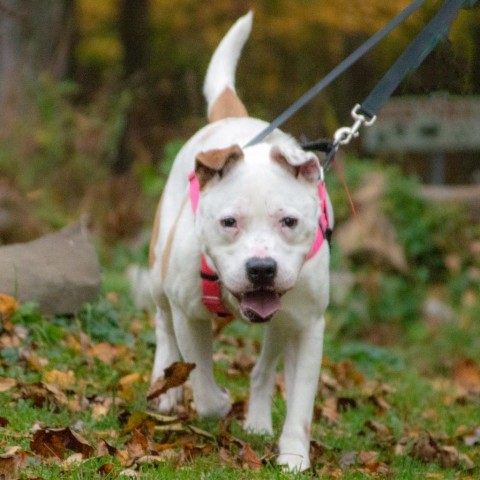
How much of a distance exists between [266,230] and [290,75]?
1567 centimetres

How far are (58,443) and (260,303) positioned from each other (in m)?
0.99

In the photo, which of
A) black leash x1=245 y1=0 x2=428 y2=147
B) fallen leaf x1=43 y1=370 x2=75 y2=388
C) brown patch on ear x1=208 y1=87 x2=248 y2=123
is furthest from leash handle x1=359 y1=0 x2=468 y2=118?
fallen leaf x1=43 y1=370 x2=75 y2=388

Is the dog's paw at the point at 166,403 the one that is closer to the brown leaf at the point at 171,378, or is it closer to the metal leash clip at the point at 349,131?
the brown leaf at the point at 171,378

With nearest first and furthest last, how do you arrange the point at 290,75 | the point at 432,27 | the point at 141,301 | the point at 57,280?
1. the point at 432,27
2. the point at 57,280
3. the point at 141,301
4. the point at 290,75

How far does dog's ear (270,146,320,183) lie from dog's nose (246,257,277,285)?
1.40ft

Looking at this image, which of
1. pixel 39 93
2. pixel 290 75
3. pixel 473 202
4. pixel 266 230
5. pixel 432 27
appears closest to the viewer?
pixel 266 230

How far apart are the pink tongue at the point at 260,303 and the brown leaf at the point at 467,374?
5.06m

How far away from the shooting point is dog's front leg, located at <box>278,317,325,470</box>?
15.1 ft

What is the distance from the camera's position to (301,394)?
4.68 meters

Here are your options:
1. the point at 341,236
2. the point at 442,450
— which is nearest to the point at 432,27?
the point at 442,450

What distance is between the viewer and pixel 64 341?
6250 millimetres

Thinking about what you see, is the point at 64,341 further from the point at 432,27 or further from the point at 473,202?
the point at 473,202

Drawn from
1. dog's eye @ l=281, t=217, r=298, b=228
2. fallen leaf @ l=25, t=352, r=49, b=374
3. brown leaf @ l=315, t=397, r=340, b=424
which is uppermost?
dog's eye @ l=281, t=217, r=298, b=228

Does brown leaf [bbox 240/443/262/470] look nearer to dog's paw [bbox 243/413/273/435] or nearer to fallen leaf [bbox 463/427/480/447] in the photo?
dog's paw [bbox 243/413/273/435]
